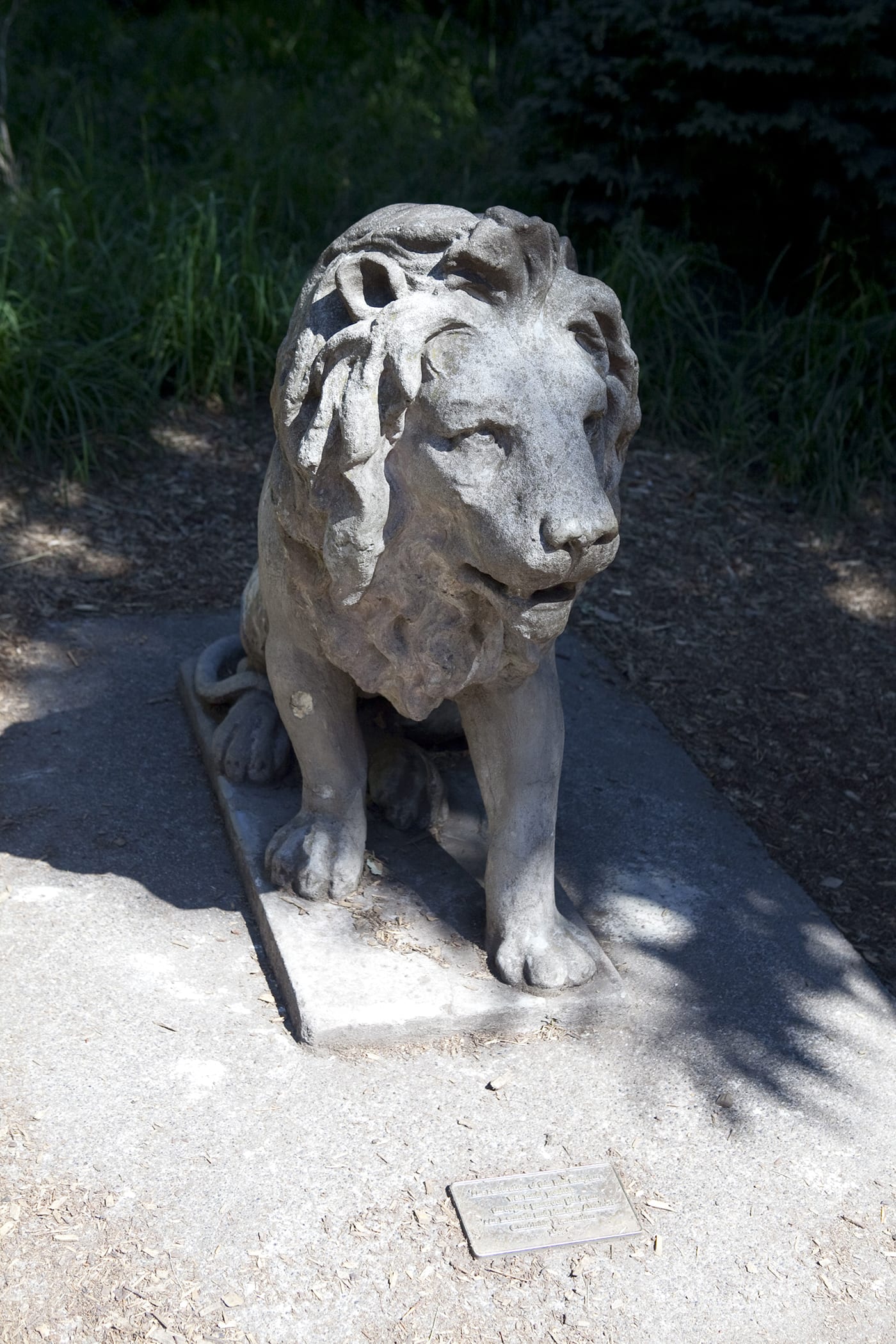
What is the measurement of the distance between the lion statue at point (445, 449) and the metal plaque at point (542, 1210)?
0.79m

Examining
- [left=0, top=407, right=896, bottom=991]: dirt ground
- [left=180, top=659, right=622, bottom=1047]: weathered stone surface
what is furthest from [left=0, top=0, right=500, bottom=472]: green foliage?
[left=180, top=659, right=622, bottom=1047]: weathered stone surface

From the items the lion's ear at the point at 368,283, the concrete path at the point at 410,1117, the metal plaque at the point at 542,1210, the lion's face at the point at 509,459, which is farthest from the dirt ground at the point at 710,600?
the lion's ear at the point at 368,283

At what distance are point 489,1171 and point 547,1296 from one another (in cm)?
24

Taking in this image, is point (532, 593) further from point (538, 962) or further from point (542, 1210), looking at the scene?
point (542, 1210)

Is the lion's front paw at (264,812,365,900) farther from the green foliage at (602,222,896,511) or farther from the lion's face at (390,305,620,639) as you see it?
the green foliage at (602,222,896,511)

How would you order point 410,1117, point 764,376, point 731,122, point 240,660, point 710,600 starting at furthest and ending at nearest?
point 764,376 → point 731,122 → point 710,600 → point 240,660 → point 410,1117

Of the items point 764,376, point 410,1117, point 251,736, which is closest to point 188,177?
point 764,376

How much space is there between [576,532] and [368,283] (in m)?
0.53

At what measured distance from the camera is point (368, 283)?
2.23m

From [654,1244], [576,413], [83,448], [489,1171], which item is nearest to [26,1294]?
[489,1171]

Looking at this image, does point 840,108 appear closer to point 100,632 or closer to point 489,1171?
point 100,632

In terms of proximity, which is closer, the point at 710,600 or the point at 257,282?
the point at 710,600

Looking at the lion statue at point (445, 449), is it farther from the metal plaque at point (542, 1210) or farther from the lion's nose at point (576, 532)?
the metal plaque at point (542, 1210)

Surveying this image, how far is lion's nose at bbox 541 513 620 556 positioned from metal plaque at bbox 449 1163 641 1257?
103 centimetres
